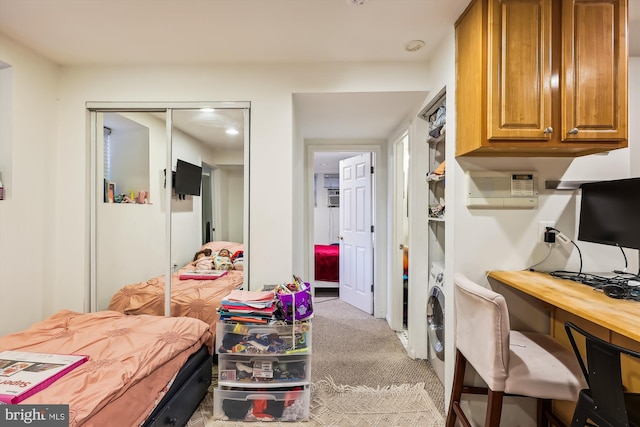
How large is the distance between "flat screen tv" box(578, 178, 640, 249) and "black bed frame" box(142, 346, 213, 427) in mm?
2451

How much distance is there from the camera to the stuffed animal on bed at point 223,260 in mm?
2438

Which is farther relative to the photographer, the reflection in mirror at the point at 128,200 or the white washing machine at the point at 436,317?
the reflection in mirror at the point at 128,200

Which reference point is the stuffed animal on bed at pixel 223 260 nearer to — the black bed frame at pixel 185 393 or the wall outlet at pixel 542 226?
the black bed frame at pixel 185 393

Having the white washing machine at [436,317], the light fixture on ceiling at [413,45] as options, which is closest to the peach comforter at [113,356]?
the white washing machine at [436,317]

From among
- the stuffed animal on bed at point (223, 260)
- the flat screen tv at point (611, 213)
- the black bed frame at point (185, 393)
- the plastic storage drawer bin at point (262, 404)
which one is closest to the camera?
the flat screen tv at point (611, 213)

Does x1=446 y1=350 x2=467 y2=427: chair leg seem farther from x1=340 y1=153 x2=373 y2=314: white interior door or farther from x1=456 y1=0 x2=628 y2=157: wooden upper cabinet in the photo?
x1=340 y1=153 x2=373 y2=314: white interior door

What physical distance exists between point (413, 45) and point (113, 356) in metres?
2.62

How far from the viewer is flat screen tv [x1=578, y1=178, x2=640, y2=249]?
136 cm

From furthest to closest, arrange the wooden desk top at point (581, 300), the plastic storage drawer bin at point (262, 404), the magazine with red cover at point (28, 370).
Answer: the plastic storage drawer bin at point (262, 404), the magazine with red cover at point (28, 370), the wooden desk top at point (581, 300)

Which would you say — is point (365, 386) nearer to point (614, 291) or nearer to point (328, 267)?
point (614, 291)

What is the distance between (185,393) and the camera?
5.57 ft

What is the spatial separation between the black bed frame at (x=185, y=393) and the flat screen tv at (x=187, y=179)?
1.25 m

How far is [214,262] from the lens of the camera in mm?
2484

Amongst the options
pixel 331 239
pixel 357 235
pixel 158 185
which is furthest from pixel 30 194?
pixel 331 239
